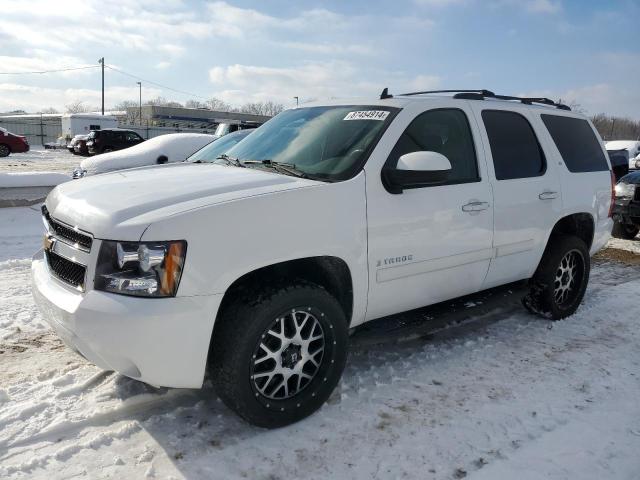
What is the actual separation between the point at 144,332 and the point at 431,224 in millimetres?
1939

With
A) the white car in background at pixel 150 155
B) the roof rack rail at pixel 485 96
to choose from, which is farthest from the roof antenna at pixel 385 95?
the white car in background at pixel 150 155

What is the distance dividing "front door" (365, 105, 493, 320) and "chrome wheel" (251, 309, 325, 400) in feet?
1.62

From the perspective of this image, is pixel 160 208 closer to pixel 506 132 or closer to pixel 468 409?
pixel 468 409

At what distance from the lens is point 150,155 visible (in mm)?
11562

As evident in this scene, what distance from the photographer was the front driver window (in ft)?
11.8

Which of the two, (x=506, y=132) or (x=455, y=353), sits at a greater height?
(x=506, y=132)

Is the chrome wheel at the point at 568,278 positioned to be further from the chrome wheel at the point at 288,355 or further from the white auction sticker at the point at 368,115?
the chrome wheel at the point at 288,355

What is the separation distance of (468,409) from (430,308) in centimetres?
87

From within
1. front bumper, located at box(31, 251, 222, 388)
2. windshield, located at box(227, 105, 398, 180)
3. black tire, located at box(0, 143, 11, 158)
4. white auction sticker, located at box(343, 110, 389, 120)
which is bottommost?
front bumper, located at box(31, 251, 222, 388)

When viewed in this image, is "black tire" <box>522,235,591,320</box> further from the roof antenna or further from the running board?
the roof antenna

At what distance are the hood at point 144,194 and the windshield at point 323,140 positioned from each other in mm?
229

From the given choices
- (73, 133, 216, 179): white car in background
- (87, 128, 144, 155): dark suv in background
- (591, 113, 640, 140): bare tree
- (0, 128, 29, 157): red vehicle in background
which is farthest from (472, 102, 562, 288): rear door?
(591, 113, 640, 140): bare tree

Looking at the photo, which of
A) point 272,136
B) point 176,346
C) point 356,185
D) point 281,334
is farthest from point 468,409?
point 272,136

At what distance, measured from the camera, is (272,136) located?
4082 mm
